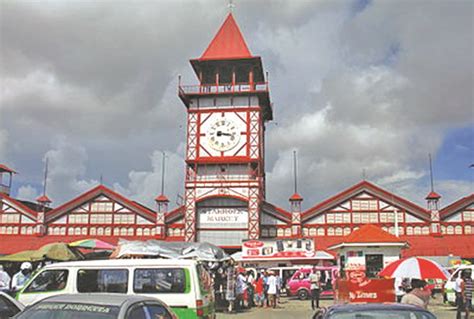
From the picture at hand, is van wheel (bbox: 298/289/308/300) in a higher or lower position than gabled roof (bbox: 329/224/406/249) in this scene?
lower

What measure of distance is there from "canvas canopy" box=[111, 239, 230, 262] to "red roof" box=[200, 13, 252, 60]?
66.9 ft

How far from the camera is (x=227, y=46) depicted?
3959 cm

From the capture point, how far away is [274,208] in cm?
3681

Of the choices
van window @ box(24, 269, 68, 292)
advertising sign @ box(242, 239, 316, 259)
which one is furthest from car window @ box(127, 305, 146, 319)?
advertising sign @ box(242, 239, 316, 259)

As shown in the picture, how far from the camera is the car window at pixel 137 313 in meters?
6.65

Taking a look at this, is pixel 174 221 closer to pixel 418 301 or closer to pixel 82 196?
pixel 82 196

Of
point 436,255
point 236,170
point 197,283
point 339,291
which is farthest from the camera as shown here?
point 236,170

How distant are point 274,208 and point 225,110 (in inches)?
308

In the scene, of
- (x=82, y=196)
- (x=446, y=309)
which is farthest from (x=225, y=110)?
(x=446, y=309)

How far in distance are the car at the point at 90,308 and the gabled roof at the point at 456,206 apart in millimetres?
32246

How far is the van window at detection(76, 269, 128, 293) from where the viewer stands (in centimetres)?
1205

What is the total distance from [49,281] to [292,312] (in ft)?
39.0

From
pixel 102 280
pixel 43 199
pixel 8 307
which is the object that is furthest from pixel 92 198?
pixel 8 307

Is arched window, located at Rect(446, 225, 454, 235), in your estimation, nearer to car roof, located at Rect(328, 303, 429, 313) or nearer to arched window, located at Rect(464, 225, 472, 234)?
arched window, located at Rect(464, 225, 472, 234)
